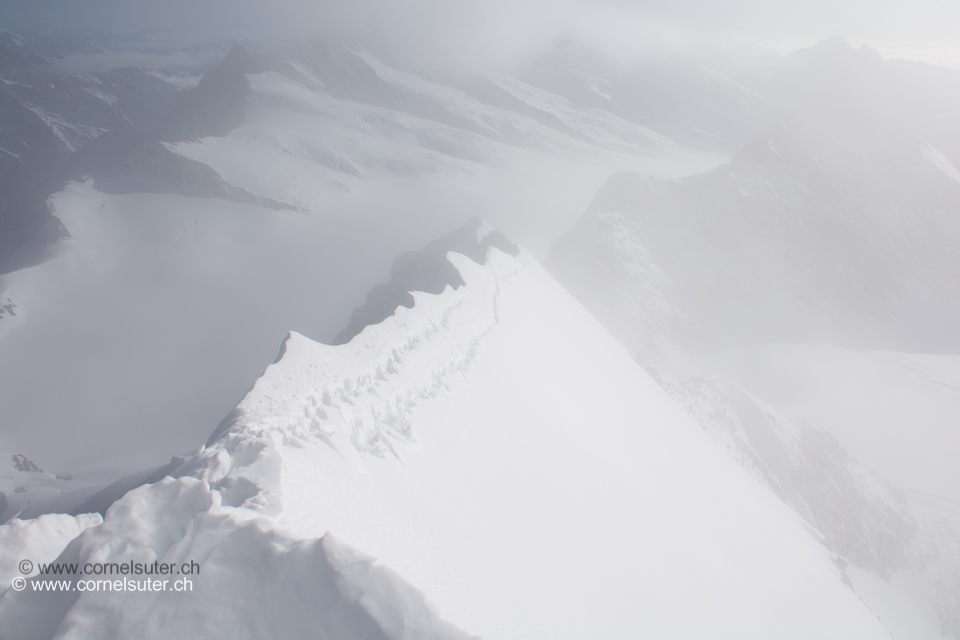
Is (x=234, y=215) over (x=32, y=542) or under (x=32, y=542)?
under

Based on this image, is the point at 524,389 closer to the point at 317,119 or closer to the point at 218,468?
the point at 218,468

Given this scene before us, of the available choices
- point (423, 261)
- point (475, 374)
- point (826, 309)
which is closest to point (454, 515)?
point (475, 374)

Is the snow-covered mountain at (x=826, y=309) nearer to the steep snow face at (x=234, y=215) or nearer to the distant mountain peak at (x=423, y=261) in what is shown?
the distant mountain peak at (x=423, y=261)

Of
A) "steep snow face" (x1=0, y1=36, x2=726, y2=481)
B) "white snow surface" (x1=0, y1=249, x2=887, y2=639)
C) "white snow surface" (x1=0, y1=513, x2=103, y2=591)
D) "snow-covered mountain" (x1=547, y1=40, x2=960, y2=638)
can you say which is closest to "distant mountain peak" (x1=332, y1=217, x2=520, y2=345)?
"white snow surface" (x1=0, y1=249, x2=887, y2=639)

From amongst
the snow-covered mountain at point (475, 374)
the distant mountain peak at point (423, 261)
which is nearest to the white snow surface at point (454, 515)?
the snow-covered mountain at point (475, 374)

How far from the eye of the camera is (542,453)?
7.97 m

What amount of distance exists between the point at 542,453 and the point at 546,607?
324cm

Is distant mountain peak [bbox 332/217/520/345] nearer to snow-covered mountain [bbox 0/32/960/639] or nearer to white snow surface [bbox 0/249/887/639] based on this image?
snow-covered mountain [bbox 0/32/960/639]

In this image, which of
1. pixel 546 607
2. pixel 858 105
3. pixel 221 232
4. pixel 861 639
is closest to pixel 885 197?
pixel 858 105

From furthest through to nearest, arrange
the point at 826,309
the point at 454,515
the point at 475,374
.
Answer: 1. the point at 826,309
2. the point at 475,374
3. the point at 454,515

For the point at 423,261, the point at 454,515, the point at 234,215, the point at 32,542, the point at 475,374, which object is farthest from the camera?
the point at 234,215

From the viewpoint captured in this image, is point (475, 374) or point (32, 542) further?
point (475, 374)

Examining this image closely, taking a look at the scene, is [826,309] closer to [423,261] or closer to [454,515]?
[423,261]

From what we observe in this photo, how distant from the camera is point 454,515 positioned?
5457 millimetres
